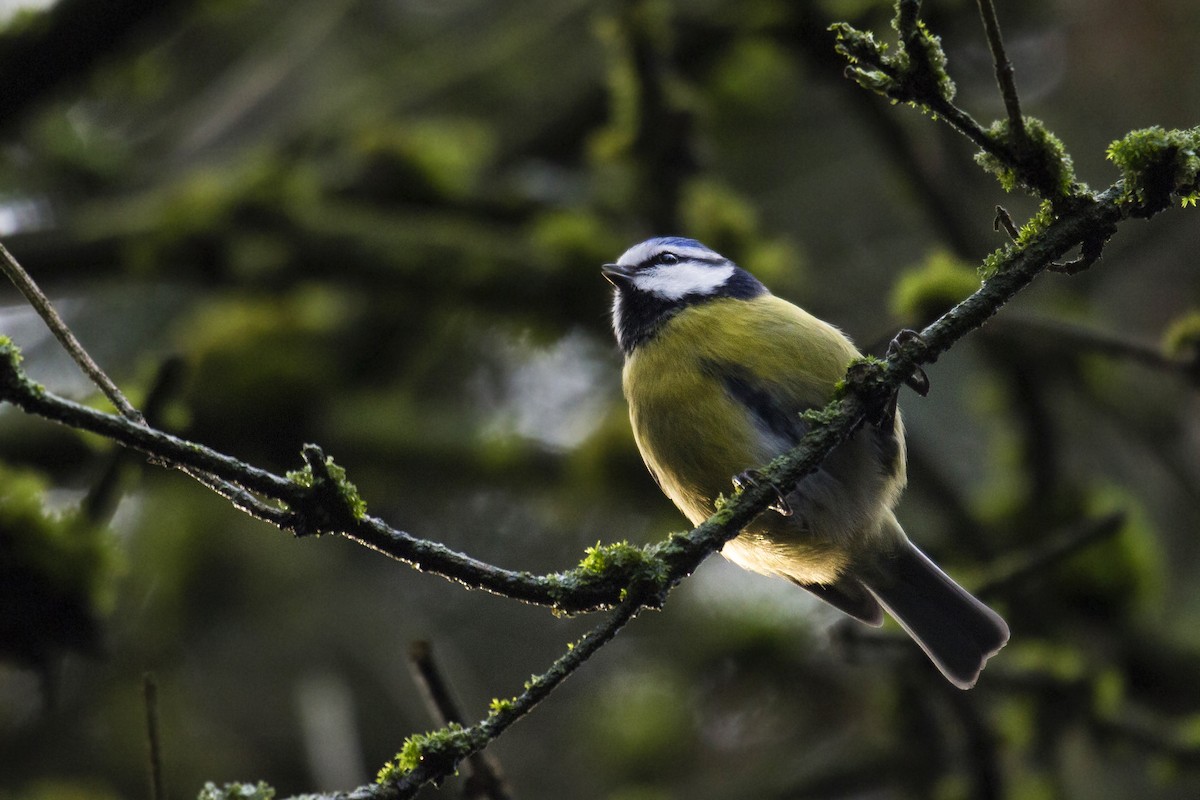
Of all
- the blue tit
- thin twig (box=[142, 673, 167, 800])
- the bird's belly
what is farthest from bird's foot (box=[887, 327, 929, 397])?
thin twig (box=[142, 673, 167, 800])

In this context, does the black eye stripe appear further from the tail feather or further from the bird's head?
the tail feather

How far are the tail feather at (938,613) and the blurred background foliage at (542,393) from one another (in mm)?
175

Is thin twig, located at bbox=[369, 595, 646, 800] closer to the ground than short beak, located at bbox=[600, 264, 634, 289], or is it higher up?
closer to the ground

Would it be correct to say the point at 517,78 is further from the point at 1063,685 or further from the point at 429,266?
the point at 1063,685

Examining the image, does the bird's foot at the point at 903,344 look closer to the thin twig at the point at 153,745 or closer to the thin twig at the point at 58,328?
the thin twig at the point at 58,328

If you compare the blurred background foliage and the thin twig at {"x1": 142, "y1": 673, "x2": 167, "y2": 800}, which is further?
the blurred background foliage

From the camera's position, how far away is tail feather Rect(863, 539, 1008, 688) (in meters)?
2.86

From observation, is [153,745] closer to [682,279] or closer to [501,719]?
[501,719]

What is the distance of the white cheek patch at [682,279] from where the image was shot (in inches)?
120

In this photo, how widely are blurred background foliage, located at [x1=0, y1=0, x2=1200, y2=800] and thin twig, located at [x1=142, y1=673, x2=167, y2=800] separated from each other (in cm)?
114

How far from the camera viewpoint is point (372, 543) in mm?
1474

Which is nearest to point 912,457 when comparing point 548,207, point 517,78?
point 548,207

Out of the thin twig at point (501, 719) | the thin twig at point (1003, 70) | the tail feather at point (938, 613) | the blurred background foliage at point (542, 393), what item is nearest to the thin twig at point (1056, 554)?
the blurred background foliage at point (542, 393)

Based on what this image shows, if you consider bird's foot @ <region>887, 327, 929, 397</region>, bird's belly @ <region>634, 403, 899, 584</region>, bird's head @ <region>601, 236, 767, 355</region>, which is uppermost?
bird's head @ <region>601, 236, 767, 355</region>
